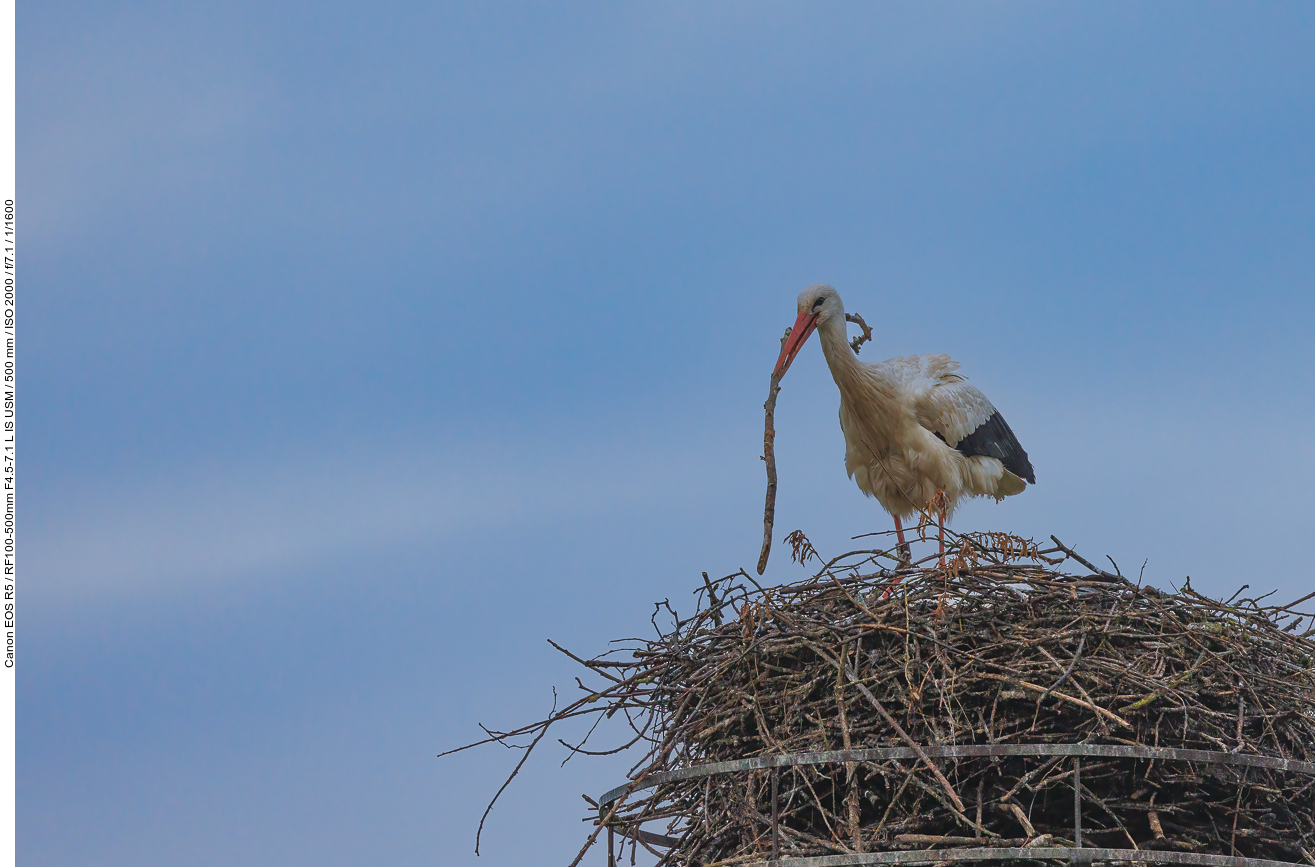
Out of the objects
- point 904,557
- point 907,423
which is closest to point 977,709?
point 904,557

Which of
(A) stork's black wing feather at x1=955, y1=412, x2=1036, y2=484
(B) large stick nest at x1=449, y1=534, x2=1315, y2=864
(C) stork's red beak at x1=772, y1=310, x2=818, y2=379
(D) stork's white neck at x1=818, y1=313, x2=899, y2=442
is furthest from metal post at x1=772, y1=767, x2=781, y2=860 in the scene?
(A) stork's black wing feather at x1=955, y1=412, x2=1036, y2=484

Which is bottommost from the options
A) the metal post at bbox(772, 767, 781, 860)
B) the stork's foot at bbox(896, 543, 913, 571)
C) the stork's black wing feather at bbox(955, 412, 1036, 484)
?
the metal post at bbox(772, 767, 781, 860)

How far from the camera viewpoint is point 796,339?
9641mm

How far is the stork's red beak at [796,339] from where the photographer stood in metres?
9.47

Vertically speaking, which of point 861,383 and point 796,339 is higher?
point 796,339

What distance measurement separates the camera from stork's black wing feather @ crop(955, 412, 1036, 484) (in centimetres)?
989

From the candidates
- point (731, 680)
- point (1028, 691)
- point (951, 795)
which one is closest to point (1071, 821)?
point (1028, 691)

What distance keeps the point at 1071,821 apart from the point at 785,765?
1.41 meters

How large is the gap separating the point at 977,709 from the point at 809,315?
398 cm

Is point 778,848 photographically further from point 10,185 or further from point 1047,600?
point 10,185

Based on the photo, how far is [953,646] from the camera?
6477 millimetres

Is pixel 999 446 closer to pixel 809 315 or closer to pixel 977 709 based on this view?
pixel 809 315

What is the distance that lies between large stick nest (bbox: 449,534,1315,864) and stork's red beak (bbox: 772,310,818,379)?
2.61 meters

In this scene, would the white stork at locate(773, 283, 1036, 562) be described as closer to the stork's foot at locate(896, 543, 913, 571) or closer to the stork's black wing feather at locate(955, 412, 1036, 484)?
the stork's black wing feather at locate(955, 412, 1036, 484)
